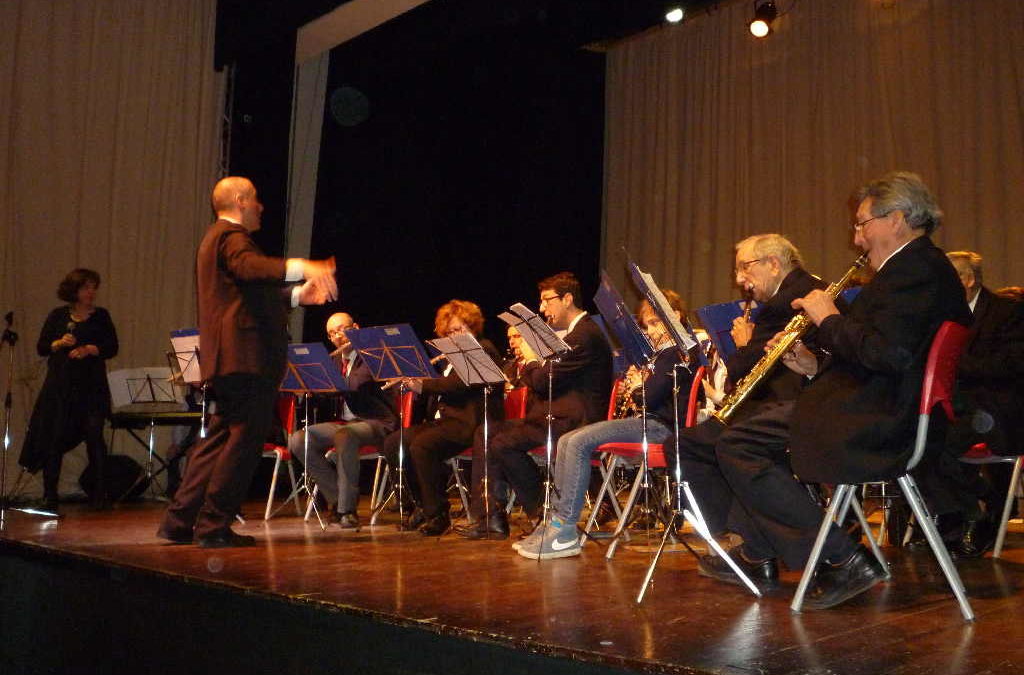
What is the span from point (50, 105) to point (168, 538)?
463 cm

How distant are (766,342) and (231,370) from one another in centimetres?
231

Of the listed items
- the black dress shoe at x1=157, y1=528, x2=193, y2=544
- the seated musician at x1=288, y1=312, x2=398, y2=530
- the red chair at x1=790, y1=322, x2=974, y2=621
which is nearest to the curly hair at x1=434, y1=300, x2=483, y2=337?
the seated musician at x1=288, y1=312, x2=398, y2=530

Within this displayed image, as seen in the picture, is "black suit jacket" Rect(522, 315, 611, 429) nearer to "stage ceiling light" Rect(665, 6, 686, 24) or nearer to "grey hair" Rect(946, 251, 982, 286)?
"grey hair" Rect(946, 251, 982, 286)

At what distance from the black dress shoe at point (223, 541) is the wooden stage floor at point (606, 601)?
8 centimetres

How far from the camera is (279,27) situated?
782 centimetres

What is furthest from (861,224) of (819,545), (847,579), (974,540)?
(974,540)

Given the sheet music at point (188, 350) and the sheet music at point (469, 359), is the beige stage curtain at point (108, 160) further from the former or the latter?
the sheet music at point (469, 359)

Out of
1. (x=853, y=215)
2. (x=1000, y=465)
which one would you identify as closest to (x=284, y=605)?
(x=853, y=215)

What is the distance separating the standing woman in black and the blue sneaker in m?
3.71

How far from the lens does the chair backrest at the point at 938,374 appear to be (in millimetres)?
2904

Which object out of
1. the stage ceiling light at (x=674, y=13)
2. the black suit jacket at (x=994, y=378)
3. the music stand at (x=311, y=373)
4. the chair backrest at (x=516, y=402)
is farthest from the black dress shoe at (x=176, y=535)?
the stage ceiling light at (x=674, y=13)

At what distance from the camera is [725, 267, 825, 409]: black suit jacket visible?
3.65 metres

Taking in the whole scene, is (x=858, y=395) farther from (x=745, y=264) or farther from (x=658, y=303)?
(x=745, y=264)

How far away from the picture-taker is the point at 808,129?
8719mm
